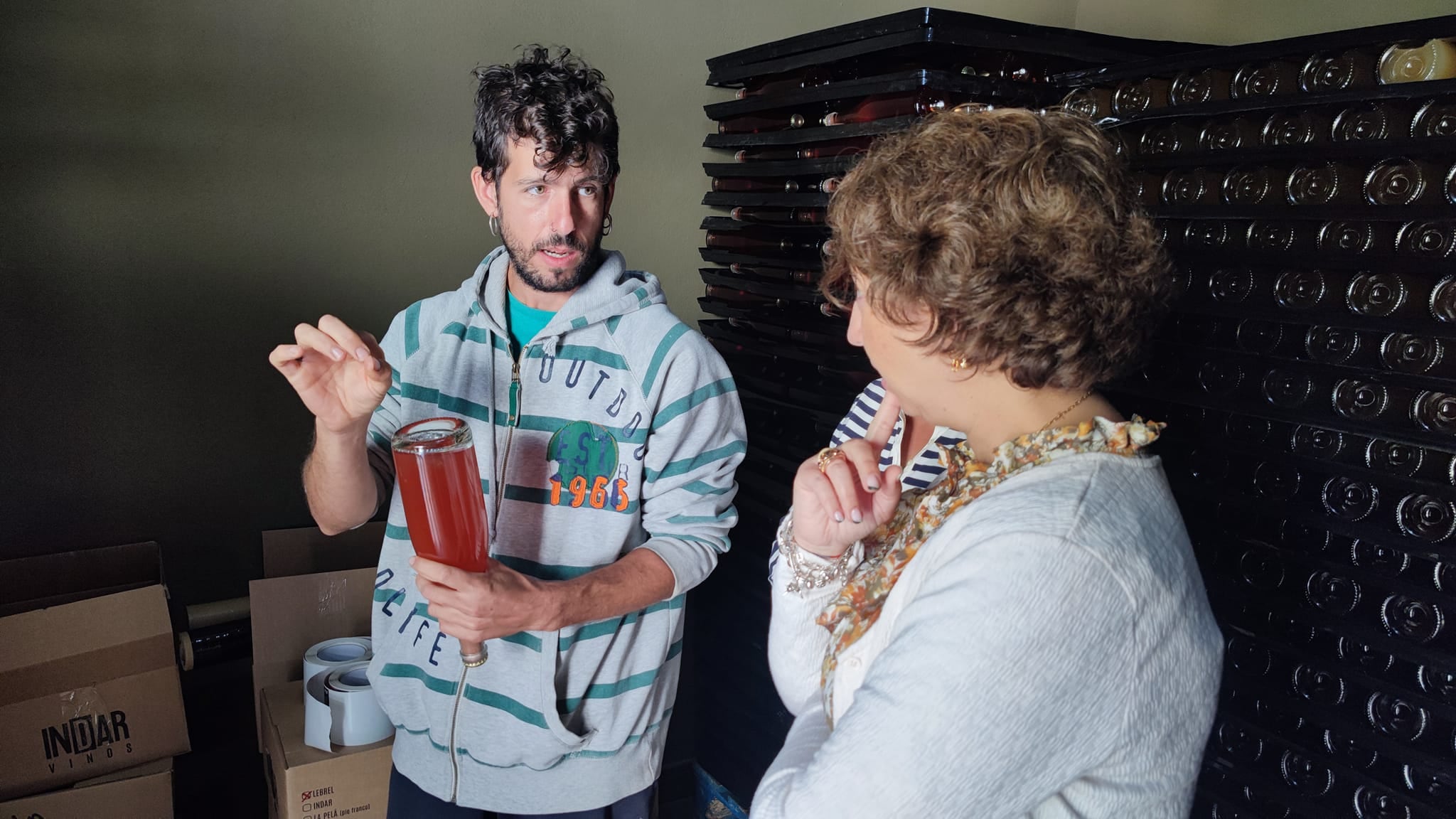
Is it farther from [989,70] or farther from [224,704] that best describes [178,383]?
[989,70]

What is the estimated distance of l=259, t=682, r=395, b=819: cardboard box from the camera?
5.80ft

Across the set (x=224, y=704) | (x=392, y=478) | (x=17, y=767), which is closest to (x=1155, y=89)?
(x=392, y=478)

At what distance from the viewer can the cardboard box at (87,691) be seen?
1.77 m

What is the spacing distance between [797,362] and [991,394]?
1272 mm

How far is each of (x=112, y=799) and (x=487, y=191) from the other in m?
1.40

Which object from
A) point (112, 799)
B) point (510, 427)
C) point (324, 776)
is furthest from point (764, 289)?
point (112, 799)

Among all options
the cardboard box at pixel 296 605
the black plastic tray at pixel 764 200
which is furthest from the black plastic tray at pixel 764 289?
the cardboard box at pixel 296 605

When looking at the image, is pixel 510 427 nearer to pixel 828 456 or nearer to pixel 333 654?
pixel 828 456

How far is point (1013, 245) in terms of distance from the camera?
33.6 inches

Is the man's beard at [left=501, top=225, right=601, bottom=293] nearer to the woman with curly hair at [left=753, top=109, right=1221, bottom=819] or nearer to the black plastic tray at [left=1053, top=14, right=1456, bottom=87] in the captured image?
the woman with curly hair at [left=753, top=109, right=1221, bottom=819]

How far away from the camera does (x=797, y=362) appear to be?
86.8 inches

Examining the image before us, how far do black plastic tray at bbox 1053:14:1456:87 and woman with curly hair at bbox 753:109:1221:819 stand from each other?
1.70 ft

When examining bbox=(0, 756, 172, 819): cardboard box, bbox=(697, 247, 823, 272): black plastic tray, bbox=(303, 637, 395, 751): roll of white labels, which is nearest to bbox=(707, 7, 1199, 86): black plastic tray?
bbox=(697, 247, 823, 272): black plastic tray

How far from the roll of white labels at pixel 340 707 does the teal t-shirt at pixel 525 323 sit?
769 millimetres
